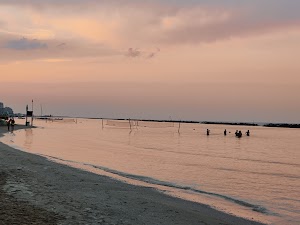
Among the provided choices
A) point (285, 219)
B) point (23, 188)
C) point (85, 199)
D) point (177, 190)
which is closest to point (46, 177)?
point (23, 188)

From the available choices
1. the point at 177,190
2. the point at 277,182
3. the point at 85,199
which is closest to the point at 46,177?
the point at 85,199

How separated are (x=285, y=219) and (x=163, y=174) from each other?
41.2ft

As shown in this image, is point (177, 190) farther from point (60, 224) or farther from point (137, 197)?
point (60, 224)

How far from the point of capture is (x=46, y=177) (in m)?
18.4

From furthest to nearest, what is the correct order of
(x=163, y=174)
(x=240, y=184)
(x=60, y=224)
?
(x=163, y=174) < (x=240, y=184) < (x=60, y=224)

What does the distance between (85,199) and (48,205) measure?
7.26ft

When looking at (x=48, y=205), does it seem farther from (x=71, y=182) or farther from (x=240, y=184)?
(x=240, y=184)

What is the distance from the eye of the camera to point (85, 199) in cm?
1335

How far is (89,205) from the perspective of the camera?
12219 mm

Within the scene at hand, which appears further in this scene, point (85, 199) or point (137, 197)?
point (137, 197)

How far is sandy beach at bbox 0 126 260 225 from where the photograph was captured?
10016mm

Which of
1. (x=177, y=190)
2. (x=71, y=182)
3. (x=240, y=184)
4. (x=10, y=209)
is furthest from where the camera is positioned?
(x=240, y=184)

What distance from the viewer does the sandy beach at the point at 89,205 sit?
1002cm

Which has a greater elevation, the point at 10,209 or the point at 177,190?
the point at 10,209
